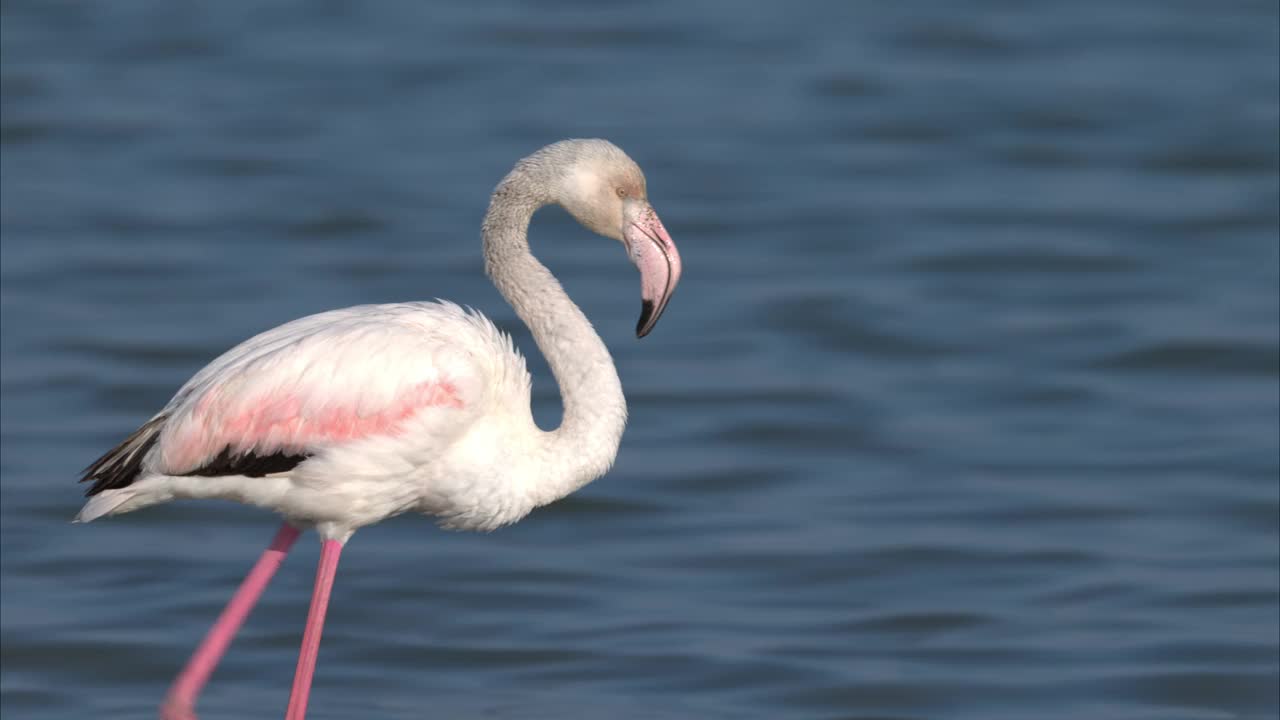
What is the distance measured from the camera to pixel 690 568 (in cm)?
1081

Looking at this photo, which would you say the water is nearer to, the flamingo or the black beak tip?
the flamingo

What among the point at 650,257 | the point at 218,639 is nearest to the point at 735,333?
the point at 650,257

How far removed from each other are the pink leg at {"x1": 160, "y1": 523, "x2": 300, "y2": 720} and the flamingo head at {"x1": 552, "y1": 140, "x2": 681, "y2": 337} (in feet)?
4.66

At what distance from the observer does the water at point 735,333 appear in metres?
9.72

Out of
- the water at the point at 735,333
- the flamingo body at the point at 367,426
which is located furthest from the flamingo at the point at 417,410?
the water at the point at 735,333

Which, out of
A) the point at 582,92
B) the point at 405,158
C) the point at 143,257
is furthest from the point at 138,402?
the point at 582,92

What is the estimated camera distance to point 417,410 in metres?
6.92

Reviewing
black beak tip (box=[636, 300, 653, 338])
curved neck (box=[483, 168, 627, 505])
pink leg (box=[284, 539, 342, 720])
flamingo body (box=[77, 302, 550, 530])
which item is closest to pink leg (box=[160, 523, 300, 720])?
pink leg (box=[284, 539, 342, 720])

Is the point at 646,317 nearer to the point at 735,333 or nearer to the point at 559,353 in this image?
the point at 559,353

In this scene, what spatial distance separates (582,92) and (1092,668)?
10820 millimetres

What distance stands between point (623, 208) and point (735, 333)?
702 cm

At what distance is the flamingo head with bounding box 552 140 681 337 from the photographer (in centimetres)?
717

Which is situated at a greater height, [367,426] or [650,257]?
[650,257]

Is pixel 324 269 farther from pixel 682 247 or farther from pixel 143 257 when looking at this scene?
pixel 682 247
